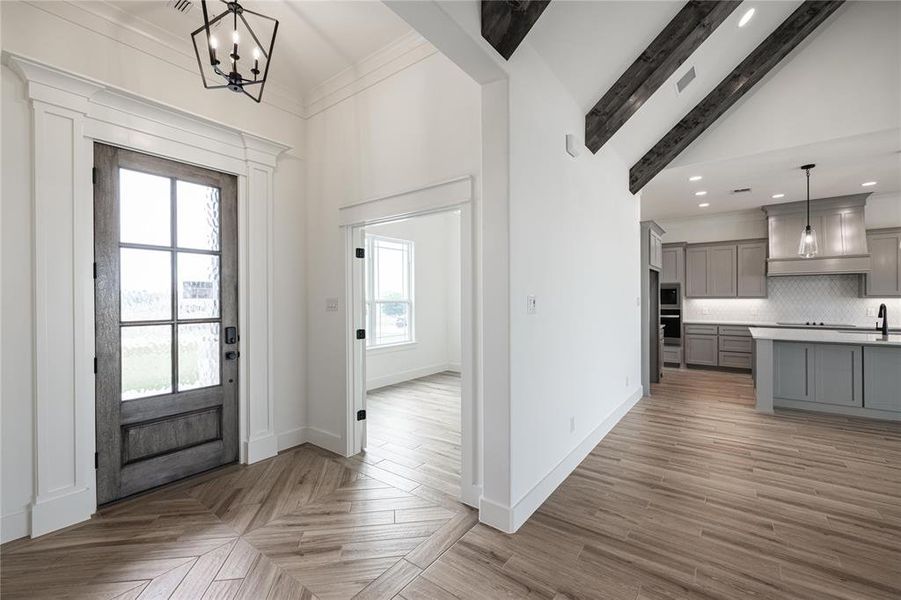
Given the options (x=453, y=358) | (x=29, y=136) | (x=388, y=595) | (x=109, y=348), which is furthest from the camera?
(x=453, y=358)

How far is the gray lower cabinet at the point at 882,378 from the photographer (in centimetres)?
431

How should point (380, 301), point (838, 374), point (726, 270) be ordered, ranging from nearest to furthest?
point (838, 374), point (380, 301), point (726, 270)

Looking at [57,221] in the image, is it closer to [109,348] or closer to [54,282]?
[54,282]

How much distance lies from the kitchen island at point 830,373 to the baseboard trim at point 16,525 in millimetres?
6685

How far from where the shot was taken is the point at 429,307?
7.41m

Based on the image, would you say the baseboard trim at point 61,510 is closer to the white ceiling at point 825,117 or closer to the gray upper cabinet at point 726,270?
the white ceiling at point 825,117

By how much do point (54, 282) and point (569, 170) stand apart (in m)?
3.66

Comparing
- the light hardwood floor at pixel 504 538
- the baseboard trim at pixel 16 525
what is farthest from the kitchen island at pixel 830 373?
the baseboard trim at pixel 16 525

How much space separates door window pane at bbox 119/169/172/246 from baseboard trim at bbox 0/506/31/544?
1751mm

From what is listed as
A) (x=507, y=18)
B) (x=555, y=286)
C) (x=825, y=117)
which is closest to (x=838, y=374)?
(x=825, y=117)

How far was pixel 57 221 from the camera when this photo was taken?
8.02 ft

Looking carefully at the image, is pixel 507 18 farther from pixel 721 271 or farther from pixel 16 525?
pixel 721 271

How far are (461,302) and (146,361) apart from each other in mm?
2362

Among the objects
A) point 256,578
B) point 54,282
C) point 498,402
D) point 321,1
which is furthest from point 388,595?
point 321,1
